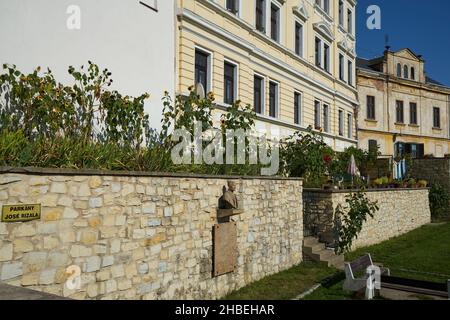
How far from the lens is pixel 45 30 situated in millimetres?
8227

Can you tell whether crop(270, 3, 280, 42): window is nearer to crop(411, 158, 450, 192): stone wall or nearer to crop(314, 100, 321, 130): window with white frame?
crop(314, 100, 321, 130): window with white frame

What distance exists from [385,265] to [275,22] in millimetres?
11654

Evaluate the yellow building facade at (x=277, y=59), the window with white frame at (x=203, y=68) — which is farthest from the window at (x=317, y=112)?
the window with white frame at (x=203, y=68)

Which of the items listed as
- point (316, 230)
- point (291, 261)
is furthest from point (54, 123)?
point (316, 230)

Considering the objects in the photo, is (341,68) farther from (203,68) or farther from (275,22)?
(203,68)

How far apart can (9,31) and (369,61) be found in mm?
29744

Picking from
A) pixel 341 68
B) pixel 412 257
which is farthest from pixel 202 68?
pixel 341 68

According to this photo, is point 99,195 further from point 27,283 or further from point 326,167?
point 326,167

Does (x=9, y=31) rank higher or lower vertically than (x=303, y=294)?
higher

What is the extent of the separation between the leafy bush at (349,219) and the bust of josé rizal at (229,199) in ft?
18.1

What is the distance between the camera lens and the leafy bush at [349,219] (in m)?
12.2

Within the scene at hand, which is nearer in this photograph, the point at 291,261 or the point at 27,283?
the point at 27,283

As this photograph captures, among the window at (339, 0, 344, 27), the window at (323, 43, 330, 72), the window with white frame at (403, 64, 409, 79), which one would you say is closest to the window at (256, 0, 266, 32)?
the window at (323, 43, 330, 72)

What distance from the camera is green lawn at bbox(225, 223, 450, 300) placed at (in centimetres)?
827
